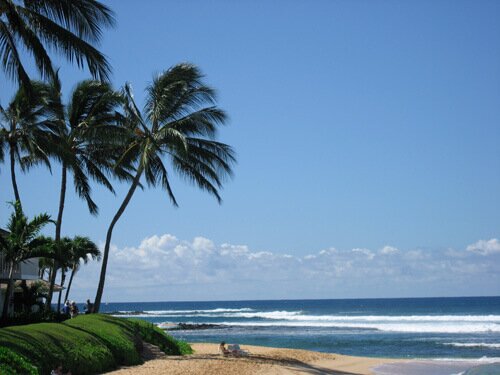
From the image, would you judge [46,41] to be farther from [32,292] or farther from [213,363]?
[32,292]

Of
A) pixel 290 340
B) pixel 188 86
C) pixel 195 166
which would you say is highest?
pixel 188 86

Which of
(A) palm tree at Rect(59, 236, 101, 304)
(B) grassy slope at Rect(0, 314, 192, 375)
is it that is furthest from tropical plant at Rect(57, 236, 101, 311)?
(B) grassy slope at Rect(0, 314, 192, 375)

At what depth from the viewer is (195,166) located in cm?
2234

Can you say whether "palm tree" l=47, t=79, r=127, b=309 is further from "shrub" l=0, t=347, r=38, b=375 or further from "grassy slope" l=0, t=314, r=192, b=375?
"shrub" l=0, t=347, r=38, b=375

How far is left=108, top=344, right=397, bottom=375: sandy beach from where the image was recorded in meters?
15.4

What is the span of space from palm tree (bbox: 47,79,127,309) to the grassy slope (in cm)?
597

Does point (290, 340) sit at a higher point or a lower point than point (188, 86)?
lower

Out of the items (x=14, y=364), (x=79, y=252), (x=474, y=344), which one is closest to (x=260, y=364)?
(x=14, y=364)

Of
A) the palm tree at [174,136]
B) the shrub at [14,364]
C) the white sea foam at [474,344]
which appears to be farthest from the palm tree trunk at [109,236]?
the white sea foam at [474,344]

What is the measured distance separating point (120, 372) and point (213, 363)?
3359 millimetres

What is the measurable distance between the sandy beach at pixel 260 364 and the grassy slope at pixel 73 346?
0.49 metres

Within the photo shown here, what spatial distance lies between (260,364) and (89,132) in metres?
9.03

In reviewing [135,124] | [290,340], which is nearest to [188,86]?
[135,124]

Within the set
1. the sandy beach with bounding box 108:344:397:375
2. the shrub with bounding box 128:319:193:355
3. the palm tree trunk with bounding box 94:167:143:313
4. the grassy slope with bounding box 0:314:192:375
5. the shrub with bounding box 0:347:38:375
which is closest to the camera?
the shrub with bounding box 0:347:38:375
